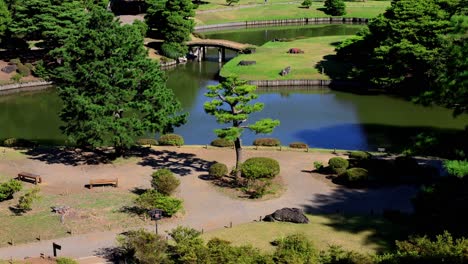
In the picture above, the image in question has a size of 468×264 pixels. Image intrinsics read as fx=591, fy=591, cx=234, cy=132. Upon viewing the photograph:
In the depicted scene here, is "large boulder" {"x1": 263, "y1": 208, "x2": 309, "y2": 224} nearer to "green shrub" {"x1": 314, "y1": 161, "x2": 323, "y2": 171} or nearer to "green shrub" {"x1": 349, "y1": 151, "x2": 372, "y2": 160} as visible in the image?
"green shrub" {"x1": 314, "y1": 161, "x2": 323, "y2": 171}

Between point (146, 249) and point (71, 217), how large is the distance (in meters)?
10.3

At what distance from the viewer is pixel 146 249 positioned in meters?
28.4

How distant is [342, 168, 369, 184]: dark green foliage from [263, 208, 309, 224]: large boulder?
763 cm

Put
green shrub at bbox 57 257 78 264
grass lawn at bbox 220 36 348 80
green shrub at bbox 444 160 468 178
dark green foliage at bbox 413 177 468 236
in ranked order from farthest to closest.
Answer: grass lawn at bbox 220 36 348 80, dark green foliage at bbox 413 177 468 236, green shrub at bbox 57 257 78 264, green shrub at bbox 444 160 468 178

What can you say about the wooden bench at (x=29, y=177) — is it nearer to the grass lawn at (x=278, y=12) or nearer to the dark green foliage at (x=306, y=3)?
the grass lawn at (x=278, y=12)

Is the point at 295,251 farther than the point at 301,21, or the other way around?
the point at 301,21

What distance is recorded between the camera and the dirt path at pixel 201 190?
3408 centimetres

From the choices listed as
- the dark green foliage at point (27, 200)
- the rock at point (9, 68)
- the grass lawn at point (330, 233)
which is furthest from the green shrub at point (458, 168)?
the rock at point (9, 68)

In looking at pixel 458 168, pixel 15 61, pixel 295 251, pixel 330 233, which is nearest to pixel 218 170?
pixel 330 233

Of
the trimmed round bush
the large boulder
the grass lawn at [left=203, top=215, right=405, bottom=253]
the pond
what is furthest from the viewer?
the pond

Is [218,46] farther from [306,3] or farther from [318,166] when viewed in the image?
[318,166]

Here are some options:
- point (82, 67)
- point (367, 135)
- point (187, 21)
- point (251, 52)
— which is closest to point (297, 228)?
point (82, 67)

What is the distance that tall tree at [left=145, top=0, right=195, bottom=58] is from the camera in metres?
102

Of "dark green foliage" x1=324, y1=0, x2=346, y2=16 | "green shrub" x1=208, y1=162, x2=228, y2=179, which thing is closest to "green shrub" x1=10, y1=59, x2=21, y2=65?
"green shrub" x1=208, y1=162, x2=228, y2=179
